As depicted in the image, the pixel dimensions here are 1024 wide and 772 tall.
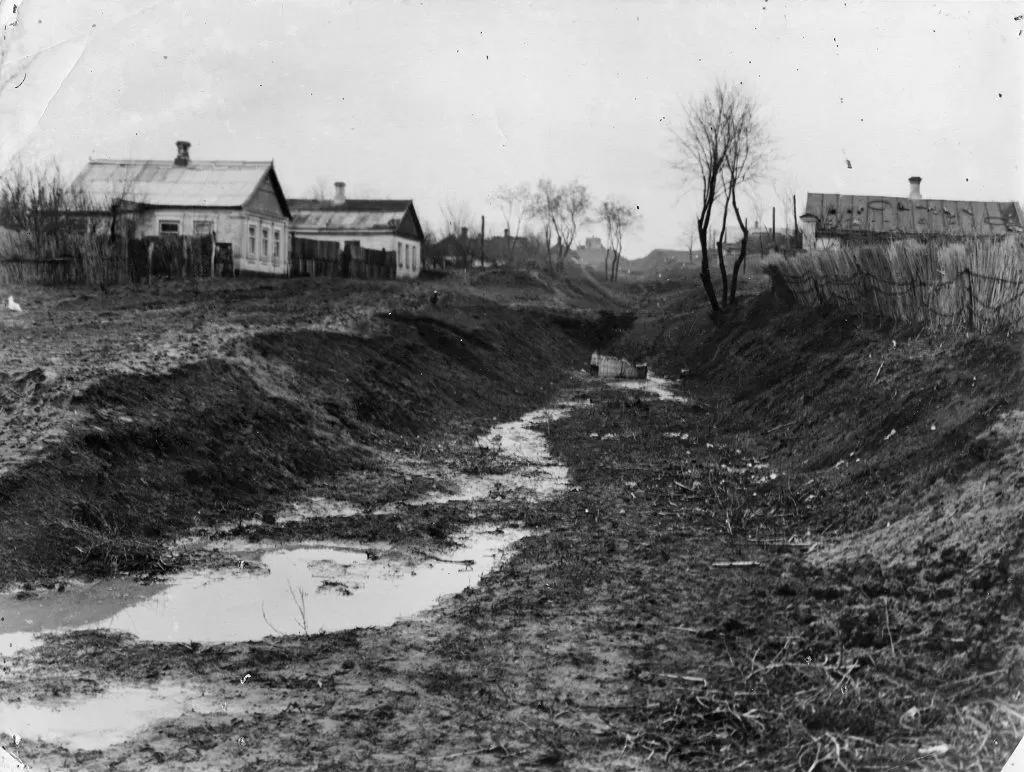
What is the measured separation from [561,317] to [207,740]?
2748cm

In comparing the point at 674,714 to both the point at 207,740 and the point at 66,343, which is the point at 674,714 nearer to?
the point at 207,740

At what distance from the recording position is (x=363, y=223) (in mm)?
42625

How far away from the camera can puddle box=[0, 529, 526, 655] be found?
18.2 ft

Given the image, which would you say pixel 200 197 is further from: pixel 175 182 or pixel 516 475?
pixel 516 475

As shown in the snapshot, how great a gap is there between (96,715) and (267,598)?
6.36ft

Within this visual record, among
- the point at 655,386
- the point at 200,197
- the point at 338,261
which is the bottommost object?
the point at 655,386

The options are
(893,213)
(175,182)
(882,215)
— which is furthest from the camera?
(882,215)

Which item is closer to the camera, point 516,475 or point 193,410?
point 193,410

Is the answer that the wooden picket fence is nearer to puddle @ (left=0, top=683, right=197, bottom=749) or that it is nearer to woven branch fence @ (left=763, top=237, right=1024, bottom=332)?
woven branch fence @ (left=763, top=237, right=1024, bottom=332)

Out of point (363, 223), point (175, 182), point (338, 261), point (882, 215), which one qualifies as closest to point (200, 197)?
point (175, 182)

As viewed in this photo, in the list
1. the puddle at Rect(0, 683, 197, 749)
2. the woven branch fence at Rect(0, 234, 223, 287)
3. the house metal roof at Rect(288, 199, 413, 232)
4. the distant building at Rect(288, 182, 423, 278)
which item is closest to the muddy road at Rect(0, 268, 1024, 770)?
the puddle at Rect(0, 683, 197, 749)

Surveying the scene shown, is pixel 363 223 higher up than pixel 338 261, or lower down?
higher up

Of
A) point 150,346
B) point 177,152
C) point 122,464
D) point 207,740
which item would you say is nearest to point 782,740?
point 207,740

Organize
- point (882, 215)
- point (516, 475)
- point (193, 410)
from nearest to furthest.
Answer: point (193, 410)
point (516, 475)
point (882, 215)
